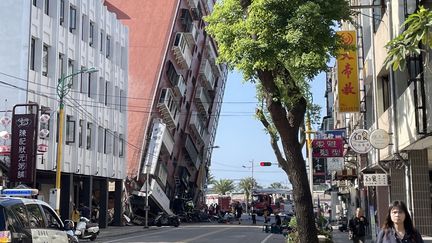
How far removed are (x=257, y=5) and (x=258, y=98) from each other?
5.55 metres

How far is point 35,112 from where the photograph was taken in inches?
1158

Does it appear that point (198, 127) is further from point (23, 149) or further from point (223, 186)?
point (223, 186)

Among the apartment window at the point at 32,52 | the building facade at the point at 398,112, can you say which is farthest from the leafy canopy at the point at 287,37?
the apartment window at the point at 32,52

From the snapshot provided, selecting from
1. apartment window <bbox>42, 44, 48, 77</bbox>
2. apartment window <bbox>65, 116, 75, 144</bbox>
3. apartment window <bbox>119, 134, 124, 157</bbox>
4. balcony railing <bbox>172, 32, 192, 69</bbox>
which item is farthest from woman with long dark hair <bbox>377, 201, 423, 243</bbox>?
balcony railing <bbox>172, 32, 192, 69</bbox>

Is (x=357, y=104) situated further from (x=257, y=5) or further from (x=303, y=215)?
(x=257, y=5)

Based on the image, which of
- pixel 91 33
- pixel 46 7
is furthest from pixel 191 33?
pixel 46 7

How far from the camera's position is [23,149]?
2706cm

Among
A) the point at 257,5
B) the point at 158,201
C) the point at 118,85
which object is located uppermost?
the point at 118,85

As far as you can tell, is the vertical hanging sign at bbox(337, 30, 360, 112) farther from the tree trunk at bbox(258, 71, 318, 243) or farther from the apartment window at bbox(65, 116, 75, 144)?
the apartment window at bbox(65, 116, 75, 144)

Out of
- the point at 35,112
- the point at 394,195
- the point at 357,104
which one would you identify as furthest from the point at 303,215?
the point at 35,112

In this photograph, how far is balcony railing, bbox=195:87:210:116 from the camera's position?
64875 mm

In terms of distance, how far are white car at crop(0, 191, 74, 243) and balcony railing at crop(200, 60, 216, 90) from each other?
54.7 m

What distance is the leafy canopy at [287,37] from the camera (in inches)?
516

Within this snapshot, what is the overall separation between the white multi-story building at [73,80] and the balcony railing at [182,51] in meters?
8.04
